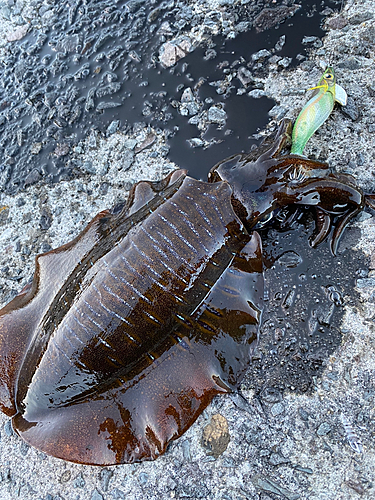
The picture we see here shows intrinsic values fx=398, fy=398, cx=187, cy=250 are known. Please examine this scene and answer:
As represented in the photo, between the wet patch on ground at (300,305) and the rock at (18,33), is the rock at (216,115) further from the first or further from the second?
the rock at (18,33)

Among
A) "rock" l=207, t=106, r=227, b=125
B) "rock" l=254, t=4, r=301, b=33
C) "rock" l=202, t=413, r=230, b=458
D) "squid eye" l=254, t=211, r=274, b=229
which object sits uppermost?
"rock" l=254, t=4, r=301, b=33

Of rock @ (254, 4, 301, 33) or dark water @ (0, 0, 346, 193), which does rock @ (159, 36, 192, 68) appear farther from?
rock @ (254, 4, 301, 33)

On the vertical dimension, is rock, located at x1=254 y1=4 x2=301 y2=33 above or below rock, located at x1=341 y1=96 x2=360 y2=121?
above

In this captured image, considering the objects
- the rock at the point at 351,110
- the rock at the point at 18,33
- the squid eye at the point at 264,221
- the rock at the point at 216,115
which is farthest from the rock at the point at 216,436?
the rock at the point at 18,33

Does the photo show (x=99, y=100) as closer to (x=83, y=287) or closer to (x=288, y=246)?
(x=83, y=287)

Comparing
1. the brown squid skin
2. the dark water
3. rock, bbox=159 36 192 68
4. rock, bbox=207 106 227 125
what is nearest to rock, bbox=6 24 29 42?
the dark water
